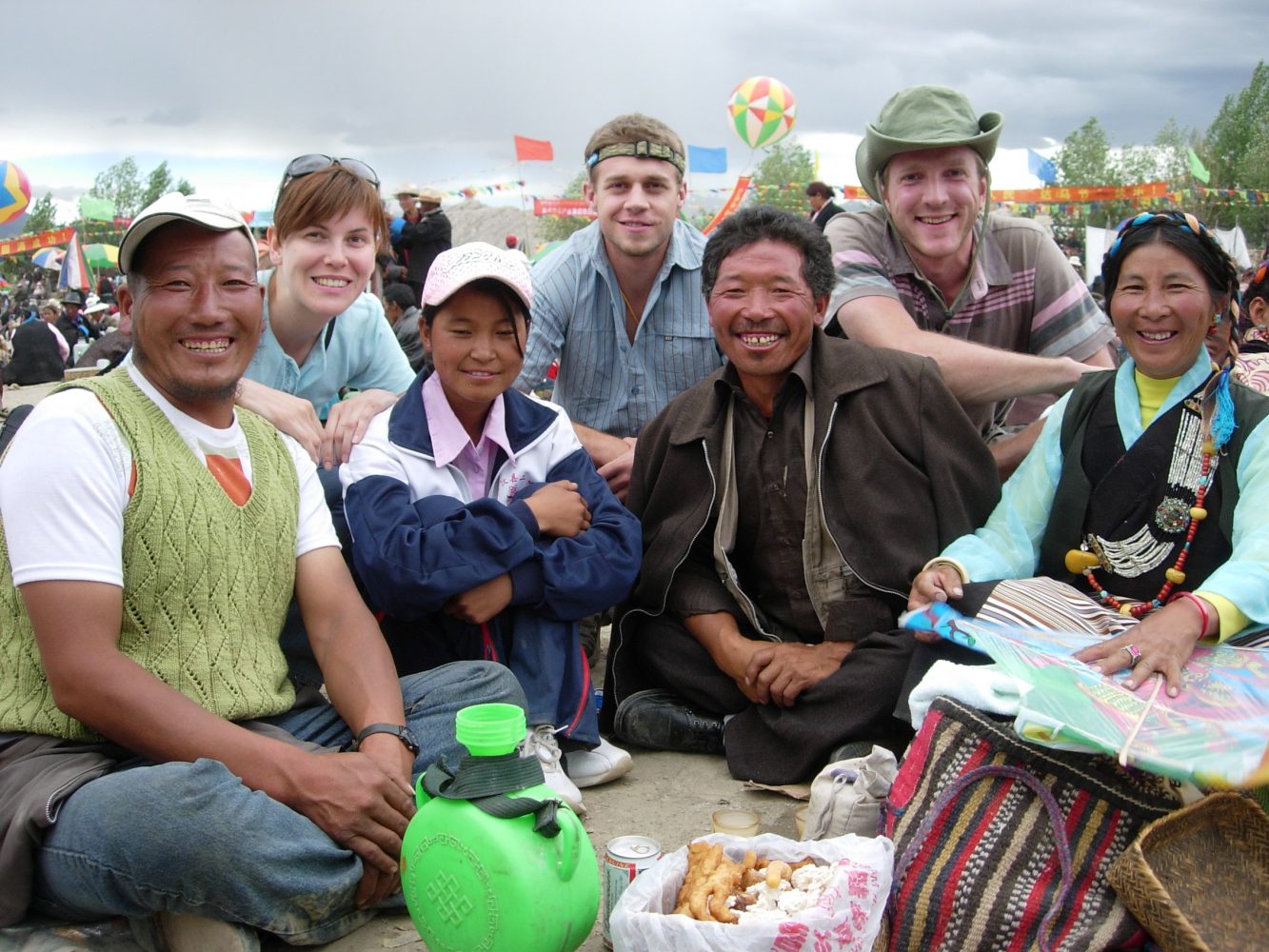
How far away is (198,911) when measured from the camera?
214 cm

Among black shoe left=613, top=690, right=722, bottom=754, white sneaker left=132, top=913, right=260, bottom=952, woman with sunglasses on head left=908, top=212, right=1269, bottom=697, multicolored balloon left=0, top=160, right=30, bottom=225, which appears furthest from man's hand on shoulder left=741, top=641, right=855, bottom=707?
multicolored balloon left=0, top=160, right=30, bottom=225

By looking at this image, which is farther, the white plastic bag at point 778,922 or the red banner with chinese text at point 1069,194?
the red banner with chinese text at point 1069,194

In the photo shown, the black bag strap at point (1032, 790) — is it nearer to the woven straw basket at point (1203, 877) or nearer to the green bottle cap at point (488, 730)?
the woven straw basket at point (1203, 877)

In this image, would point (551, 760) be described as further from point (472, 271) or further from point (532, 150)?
point (532, 150)

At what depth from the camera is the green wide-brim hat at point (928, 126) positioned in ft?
12.7

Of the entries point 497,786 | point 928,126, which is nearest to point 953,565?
point 497,786

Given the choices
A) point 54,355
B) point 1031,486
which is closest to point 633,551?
point 1031,486

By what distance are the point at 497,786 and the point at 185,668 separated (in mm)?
797

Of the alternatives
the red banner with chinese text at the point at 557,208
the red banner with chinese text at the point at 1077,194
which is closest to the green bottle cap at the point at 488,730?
the red banner with chinese text at the point at 1077,194

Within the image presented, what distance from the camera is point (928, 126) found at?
12.8 feet

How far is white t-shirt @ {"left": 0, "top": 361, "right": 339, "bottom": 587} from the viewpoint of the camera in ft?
7.21

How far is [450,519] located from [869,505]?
1.27 metres

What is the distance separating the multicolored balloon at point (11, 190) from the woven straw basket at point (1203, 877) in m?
25.7

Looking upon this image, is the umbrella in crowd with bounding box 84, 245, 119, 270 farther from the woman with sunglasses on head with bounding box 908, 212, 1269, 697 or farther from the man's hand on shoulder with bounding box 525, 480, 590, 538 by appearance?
the woman with sunglasses on head with bounding box 908, 212, 1269, 697
